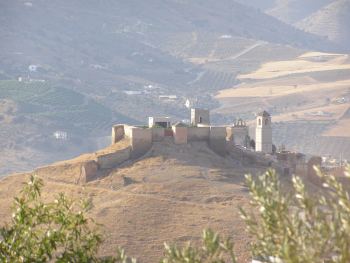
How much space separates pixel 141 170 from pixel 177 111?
102 meters

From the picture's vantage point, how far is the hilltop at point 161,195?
148 feet

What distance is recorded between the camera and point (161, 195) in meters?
48.6

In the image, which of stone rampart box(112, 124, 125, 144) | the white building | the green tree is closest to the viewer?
the green tree

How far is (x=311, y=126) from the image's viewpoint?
134m

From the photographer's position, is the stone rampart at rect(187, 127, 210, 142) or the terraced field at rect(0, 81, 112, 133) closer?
the stone rampart at rect(187, 127, 210, 142)

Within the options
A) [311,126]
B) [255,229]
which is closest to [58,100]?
[311,126]

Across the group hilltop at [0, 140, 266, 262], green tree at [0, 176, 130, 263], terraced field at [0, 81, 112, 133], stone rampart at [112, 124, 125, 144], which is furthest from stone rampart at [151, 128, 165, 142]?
terraced field at [0, 81, 112, 133]

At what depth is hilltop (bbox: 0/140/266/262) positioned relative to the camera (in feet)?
148

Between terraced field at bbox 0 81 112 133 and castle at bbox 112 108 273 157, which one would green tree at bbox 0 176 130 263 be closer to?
castle at bbox 112 108 273 157

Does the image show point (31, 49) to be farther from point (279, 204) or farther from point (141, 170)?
point (279, 204)

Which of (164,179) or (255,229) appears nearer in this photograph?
(255,229)

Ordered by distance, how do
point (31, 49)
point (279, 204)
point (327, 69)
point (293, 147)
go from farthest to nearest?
point (31, 49)
point (327, 69)
point (293, 147)
point (279, 204)

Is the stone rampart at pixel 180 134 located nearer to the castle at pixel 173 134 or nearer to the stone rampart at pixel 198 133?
the castle at pixel 173 134

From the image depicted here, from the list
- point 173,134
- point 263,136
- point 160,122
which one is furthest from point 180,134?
point 263,136
